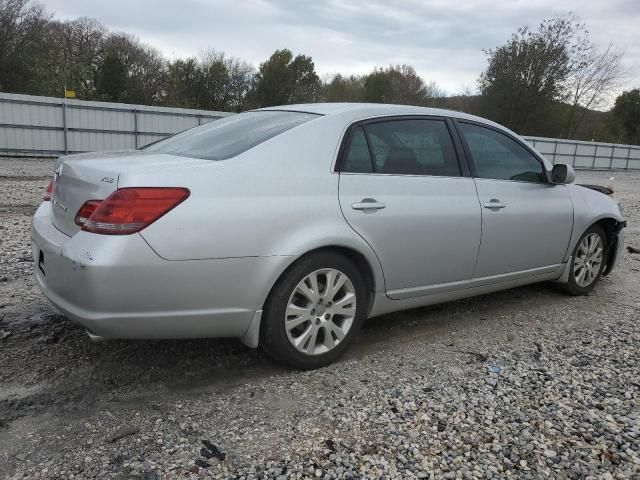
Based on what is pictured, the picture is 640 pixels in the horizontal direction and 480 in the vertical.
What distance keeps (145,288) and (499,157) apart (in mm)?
2865

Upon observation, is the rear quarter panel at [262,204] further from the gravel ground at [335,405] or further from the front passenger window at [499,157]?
the front passenger window at [499,157]

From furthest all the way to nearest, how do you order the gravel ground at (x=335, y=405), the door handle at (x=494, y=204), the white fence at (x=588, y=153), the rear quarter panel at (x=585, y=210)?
1. the white fence at (x=588, y=153)
2. the rear quarter panel at (x=585, y=210)
3. the door handle at (x=494, y=204)
4. the gravel ground at (x=335, y=405)

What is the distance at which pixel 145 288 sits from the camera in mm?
2592

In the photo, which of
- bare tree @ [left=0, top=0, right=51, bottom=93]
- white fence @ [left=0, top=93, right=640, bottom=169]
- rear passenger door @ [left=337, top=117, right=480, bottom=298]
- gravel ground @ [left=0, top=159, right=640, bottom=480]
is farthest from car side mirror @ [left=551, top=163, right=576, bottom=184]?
bare tree @ [left=0, top=0, right=51, bottom=93]

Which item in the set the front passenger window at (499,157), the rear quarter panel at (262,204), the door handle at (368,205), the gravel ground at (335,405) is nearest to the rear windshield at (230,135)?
the rear quarter panel at (262,204)

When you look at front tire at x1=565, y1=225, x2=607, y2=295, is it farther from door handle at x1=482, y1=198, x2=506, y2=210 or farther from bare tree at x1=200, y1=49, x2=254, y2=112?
bare tree at x1=200, y1=49, x2=254, y2=112

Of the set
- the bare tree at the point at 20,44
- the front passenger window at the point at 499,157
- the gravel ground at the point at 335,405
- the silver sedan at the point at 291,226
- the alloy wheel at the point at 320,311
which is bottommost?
the gravel ground at the point at 335,405

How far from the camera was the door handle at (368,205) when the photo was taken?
10.5ft

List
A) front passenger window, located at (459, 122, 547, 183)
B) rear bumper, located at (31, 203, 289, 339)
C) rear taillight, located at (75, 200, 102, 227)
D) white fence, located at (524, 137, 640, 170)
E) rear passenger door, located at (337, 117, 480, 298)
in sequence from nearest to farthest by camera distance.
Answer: rear bumper, located at (31, 203, 289, 339), rear taillight, located at (75, 200, 102, 227), rear passenger door, located at (337, 117, 480, 298), front passenger window, located at (459, 122, 547, 183), white fence, located at (524, 137, 640, 170)

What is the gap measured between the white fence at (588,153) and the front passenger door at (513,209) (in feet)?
86.7

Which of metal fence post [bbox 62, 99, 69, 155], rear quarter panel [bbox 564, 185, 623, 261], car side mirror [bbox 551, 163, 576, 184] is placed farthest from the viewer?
metal fence post [bbox 62, 99, 69, 155]

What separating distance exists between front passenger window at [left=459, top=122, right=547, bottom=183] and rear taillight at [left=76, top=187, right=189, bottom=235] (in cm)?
234

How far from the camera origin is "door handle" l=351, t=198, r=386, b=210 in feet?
10.5

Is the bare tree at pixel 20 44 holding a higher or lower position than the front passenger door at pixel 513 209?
higher
